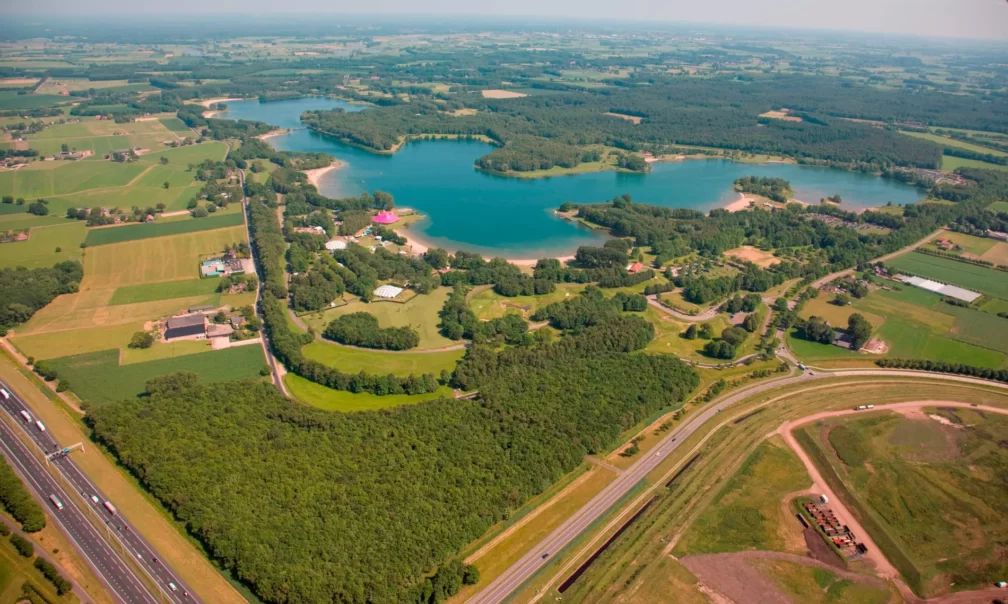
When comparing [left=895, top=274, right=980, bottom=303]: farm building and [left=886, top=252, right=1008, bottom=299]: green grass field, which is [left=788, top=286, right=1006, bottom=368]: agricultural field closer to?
[left=895, top=274, right=980, bottom=303]: farm building

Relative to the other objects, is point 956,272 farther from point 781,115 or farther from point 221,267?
point 781,115

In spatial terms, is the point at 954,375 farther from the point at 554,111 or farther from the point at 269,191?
the point at 554,111

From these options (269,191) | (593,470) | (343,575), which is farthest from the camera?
(269,191)

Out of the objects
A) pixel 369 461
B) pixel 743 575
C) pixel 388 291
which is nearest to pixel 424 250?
pixel 388 291

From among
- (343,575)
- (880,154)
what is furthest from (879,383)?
(880,154)

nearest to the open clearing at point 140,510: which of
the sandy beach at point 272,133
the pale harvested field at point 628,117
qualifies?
the sandy beach at point 272,133

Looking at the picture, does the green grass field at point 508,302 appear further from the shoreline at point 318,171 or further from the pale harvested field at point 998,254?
the pale harvested field at point 998,254
